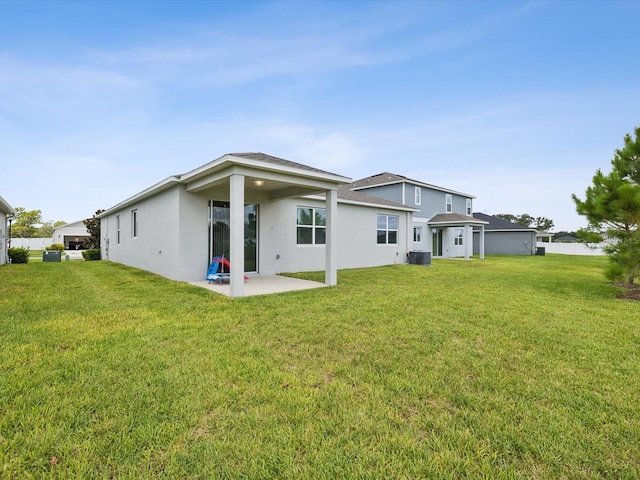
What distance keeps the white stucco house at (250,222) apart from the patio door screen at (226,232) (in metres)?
0.03

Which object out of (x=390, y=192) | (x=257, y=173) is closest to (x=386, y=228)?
(x=390, y=192)

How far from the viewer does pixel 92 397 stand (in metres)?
2.58

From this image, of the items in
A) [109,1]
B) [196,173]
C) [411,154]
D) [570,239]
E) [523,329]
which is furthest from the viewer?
[570,239]

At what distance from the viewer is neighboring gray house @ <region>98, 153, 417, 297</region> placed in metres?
7.27

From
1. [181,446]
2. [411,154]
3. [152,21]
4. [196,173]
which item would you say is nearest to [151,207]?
[196,173]

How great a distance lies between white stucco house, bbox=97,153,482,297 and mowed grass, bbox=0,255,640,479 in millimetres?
3167

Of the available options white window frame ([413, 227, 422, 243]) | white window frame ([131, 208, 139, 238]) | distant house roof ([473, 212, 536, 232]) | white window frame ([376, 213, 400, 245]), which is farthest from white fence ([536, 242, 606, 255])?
white window frame ([131, 208, 139, 238])

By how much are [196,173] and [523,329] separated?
767 centimetres

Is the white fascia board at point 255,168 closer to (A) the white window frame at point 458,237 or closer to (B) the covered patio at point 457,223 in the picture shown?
(B) the covered patio at point 457,223

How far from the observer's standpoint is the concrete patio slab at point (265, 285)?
7.62m

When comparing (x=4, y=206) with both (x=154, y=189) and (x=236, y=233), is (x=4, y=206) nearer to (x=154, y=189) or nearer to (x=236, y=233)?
(x=154, y=189)

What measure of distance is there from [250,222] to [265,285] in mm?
2765

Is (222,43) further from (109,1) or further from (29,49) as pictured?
(29,49)

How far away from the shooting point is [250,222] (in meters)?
10.4
